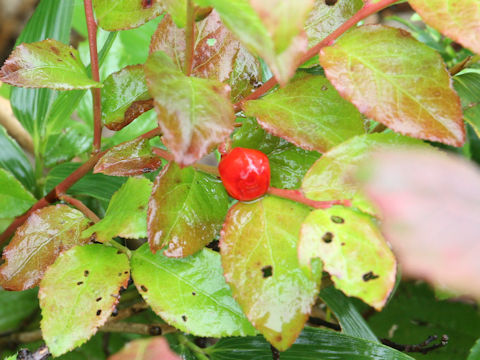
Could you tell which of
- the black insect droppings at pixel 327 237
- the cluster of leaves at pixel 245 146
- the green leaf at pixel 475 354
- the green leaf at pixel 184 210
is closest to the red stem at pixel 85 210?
the cluster of leaves at pixel 245 146

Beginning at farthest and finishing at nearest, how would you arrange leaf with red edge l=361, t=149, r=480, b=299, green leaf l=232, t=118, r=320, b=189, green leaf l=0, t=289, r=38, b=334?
1. green leaf l=0, t=289, r=38, b=334
2. green leaf l=232, t=118, r=320, b=189
3. leaf with red edge l=361, t=149, r=480, b=299

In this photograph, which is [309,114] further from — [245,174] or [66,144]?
[66,144]

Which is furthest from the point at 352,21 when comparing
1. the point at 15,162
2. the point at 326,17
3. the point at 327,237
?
the point at 15,162

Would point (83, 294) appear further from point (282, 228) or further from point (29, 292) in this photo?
point (29, 292)

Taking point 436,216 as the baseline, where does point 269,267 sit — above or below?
below

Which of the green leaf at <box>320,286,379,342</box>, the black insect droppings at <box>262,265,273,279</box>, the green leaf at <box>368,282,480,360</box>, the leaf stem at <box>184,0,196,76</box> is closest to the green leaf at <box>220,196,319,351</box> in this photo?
the black insect droppings at <box>262,265,273,279</box>

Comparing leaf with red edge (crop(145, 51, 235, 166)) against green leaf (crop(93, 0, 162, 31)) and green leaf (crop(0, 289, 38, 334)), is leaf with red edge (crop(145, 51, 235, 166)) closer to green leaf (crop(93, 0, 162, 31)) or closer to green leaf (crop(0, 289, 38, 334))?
green leaf (crop(93, 0, 162, 31))

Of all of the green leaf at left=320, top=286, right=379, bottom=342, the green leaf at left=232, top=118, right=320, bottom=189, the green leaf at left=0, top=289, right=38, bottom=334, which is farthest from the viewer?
the green leaf at left=0, top=289, right=38, bottom=334

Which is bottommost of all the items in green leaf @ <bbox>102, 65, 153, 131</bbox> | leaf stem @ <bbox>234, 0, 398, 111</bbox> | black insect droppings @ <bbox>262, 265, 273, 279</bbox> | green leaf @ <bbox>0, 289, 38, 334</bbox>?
green leaf @ <bbox>0, 289, 38, 334</bbox>
